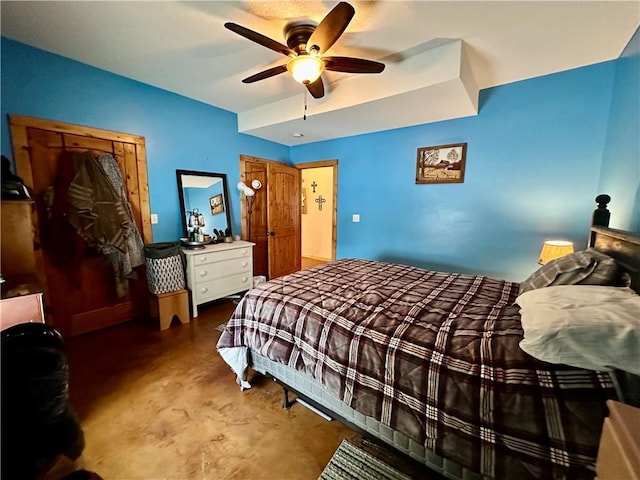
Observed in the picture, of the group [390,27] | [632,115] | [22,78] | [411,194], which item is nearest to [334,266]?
[411,194]

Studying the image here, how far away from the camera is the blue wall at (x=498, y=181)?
2393mm

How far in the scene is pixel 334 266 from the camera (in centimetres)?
254

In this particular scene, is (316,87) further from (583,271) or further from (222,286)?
(222,286)

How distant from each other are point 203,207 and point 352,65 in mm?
2549

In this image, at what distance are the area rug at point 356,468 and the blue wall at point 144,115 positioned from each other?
9.54 feet

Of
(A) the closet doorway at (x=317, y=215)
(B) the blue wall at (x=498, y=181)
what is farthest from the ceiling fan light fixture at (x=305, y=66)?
(A) the closet doorway at (x=317, y=215)

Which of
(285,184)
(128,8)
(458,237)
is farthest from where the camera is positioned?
(285,184)

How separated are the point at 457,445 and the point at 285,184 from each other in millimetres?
3979

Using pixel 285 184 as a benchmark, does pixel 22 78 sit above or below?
above

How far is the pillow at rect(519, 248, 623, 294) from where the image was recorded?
1186mm

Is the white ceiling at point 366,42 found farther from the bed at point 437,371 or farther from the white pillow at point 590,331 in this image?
the white pillow at point 590,331

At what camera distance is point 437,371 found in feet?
3.57

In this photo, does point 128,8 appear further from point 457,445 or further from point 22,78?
point 457,445

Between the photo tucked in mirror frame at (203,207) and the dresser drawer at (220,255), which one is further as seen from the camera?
the photo tucked in mirror frame at (203,207)
